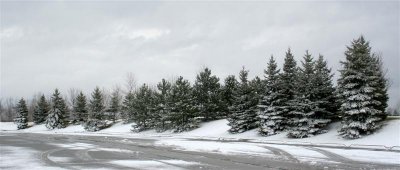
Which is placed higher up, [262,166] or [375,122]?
[375,122]

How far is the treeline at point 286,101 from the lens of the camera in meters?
28.1

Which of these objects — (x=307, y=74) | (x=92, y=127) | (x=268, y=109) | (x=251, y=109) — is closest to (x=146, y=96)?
(x=92, y=127)

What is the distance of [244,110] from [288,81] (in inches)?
247

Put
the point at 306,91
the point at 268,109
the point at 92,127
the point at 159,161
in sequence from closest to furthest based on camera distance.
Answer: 1. the point at 159,161
2. the point at 306,91
3. the point at 268,109
4. the point at 92,127

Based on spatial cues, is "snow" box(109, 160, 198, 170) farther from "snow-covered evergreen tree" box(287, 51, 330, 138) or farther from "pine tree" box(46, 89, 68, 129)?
"pine tree" box(46, 89, 68, 129)

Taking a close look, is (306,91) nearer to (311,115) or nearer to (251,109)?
(311,115)

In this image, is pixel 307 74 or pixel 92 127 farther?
pixel 92 127

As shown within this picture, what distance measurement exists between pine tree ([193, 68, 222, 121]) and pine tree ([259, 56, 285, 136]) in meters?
12.4

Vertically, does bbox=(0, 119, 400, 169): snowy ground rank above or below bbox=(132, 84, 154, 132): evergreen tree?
below

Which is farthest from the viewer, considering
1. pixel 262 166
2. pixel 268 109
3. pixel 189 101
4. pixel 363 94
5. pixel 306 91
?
pixel 189 101

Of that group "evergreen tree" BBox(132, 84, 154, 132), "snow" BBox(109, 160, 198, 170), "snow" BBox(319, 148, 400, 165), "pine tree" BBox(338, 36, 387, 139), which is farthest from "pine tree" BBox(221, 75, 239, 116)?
"snow" BBox(109, 160, 198, 170)

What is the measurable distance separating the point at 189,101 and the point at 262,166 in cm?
3319

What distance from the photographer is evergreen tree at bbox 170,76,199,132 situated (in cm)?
4709

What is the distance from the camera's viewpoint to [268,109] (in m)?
35.1
